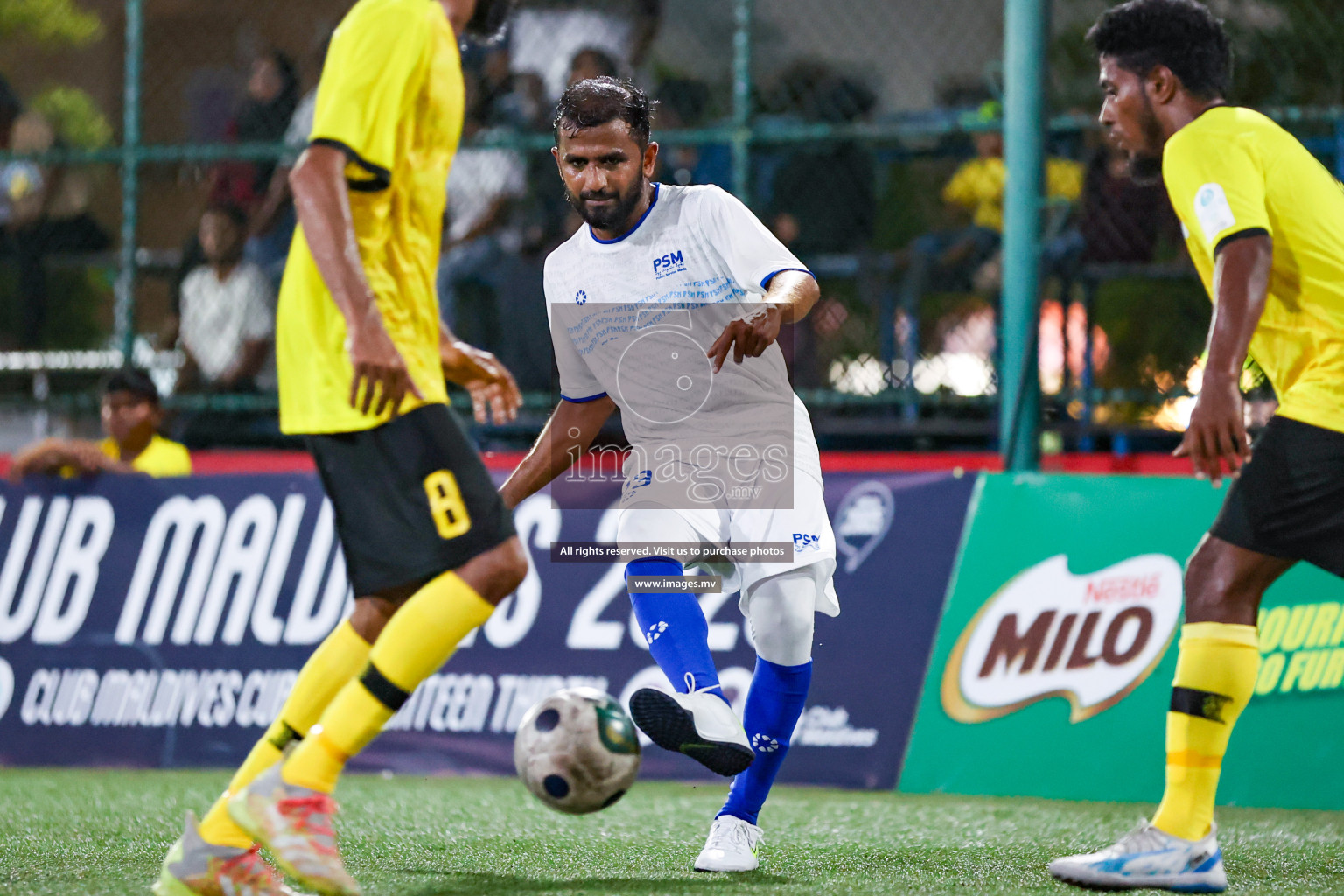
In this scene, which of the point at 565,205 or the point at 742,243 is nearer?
the point at 742,243

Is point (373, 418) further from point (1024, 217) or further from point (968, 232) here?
point (968, 232)

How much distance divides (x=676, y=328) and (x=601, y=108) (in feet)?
2.13

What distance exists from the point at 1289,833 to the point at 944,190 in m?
3.45

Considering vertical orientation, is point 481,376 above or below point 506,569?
above

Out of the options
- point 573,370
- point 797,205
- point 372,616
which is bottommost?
point 372,616

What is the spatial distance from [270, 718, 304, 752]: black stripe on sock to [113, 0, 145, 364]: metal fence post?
425 centimetres

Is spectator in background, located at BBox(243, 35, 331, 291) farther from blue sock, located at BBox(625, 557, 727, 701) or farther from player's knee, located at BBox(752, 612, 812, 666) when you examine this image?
player's knee, located at BBox(752, 612, 812, 666)

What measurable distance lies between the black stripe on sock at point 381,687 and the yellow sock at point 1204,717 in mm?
1891

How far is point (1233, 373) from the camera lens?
3.55 m

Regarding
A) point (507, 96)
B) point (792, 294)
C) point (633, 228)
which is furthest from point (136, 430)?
point (792, 294)

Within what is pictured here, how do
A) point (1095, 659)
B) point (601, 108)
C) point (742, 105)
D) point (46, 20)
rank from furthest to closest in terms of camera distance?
point (46, 20), point (742, 105), point (1095, 659), point (601, 108)

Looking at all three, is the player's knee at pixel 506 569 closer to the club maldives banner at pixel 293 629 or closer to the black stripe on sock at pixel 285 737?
the black stripe on sock at pixel 285 737

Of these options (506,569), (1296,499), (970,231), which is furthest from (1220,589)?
(970,231)

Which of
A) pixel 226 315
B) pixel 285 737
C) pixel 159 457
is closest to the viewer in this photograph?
pixel 285 737
